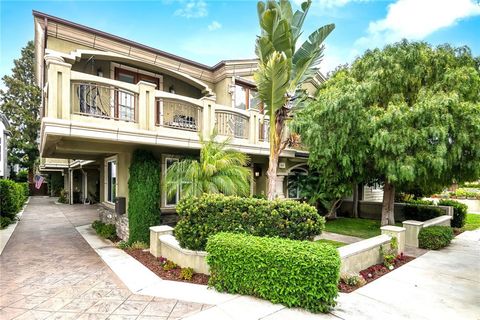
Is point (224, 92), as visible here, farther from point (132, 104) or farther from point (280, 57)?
point (280, 57)

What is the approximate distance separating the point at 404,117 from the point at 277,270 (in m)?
6.65

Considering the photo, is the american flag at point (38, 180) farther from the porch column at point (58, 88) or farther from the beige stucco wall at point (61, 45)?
the porch column at point (58, 88)

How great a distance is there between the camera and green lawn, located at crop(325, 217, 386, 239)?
10713 millimetres

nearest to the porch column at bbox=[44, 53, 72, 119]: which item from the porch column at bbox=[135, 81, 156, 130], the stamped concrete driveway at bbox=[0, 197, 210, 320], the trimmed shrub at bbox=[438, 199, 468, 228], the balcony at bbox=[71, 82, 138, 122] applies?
the balcony at bbox=[71, 82, 138, 122]

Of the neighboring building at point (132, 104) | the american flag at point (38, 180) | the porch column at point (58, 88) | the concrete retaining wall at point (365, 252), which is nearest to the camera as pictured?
the concrete retaining wall at point (365, 252)

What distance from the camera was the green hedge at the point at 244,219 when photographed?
5793 mm

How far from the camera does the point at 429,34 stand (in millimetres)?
10000

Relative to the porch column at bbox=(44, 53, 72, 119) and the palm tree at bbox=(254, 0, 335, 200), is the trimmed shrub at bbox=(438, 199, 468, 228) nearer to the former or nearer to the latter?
the palm tree at bbox=(254, 0, 335, 200)

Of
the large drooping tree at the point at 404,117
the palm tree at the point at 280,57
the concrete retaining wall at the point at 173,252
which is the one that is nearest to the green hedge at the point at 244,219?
the concrete retaining wall at the point at 173,252

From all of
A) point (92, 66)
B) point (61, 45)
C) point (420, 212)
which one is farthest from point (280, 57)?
point (420, 212)

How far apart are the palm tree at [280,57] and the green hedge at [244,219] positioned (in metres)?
2.10

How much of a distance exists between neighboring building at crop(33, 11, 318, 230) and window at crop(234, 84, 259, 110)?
49 millimetres

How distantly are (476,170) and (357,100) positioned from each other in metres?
4.69

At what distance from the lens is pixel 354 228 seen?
11.9 metres
